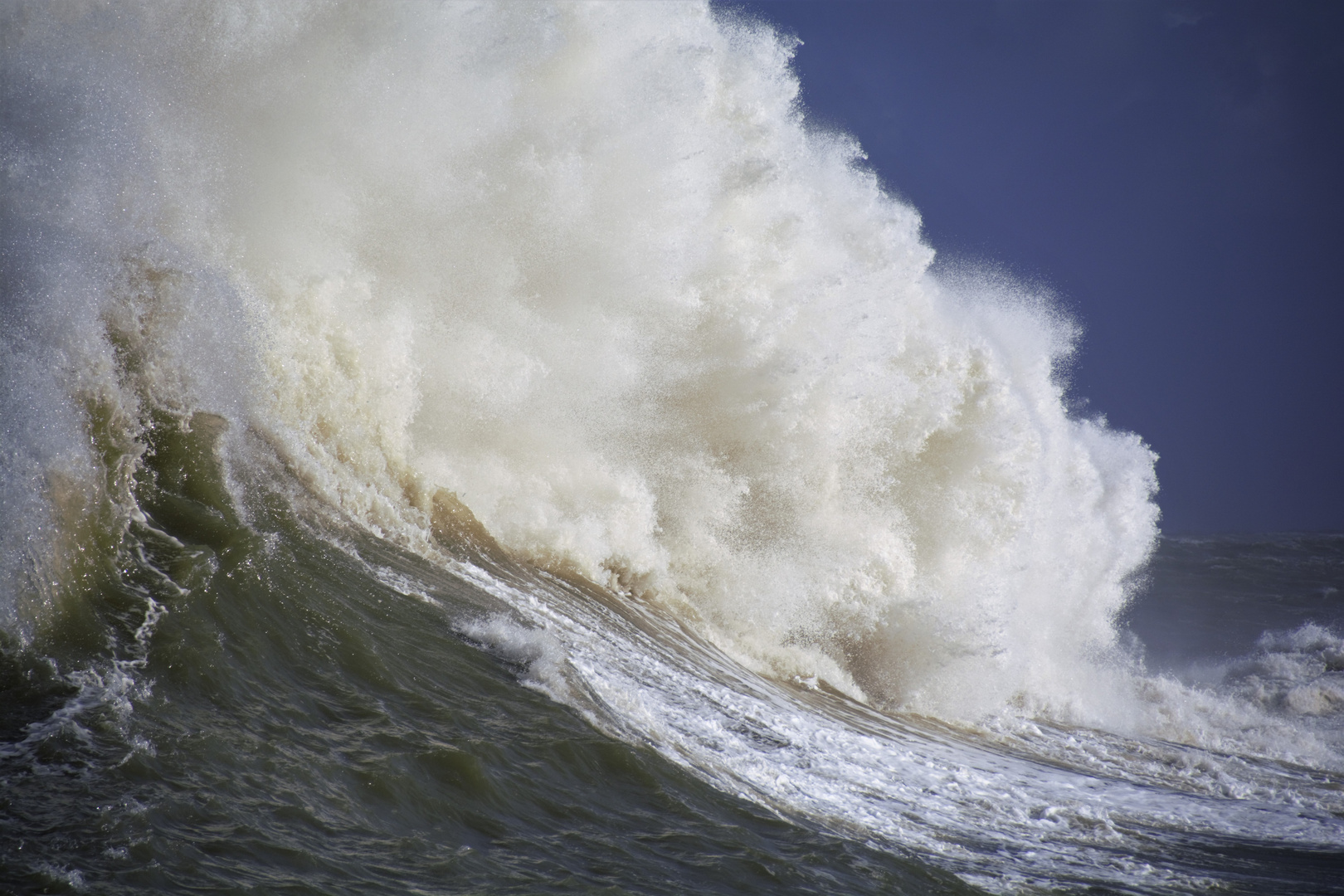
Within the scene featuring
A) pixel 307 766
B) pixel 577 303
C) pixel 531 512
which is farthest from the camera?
pixel 577 303

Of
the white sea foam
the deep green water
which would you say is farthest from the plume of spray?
the deep green water

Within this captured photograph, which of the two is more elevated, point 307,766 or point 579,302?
point 579,302

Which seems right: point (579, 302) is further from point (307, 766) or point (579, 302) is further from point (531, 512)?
point (307, 766)

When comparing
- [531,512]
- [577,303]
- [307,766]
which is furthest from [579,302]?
[307,766]

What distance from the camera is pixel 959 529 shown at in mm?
10383

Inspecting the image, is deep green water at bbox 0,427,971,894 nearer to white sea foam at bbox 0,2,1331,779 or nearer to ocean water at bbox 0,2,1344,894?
ocean water at bbox 0,2,1344,894

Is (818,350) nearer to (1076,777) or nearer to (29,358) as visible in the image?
(1076,777)

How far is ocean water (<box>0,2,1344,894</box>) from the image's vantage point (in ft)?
12.3

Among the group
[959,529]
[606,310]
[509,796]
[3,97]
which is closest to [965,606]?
[959,529]

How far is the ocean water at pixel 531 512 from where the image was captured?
12.3 feet

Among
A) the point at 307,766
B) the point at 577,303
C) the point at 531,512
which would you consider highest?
the point at 577,303

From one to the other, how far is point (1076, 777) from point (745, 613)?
10.9ft

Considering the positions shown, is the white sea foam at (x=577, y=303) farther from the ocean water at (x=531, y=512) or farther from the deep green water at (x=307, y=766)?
the deep green water at (x=307, y=766)

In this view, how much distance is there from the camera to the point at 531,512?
849 centimetres
